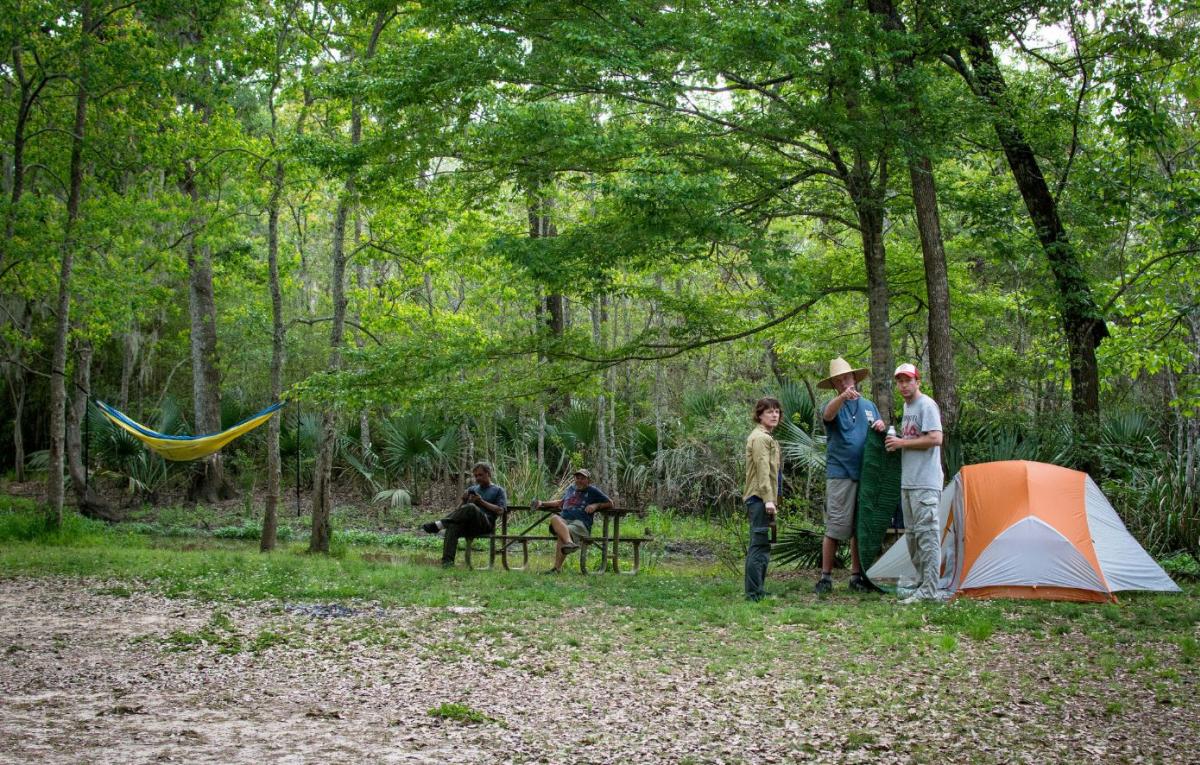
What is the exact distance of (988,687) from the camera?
5.14 m

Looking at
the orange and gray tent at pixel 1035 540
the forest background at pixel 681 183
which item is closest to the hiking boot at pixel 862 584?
the orange and gray tent at pixel 1035 540

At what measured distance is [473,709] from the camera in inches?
194

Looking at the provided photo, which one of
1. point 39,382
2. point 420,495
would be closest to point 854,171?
point 420,495

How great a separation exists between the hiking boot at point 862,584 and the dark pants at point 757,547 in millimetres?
863

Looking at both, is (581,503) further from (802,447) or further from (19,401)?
(19,401)

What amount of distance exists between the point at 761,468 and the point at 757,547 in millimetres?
588

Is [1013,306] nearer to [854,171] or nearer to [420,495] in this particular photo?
[854,171]

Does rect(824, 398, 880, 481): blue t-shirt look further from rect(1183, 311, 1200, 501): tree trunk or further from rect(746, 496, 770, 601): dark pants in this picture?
rect(1183, 311, 1200, 501): tree trunk

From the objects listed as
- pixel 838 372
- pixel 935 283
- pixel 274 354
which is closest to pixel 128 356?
pixel 274 354

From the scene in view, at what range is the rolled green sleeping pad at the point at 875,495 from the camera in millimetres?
8258

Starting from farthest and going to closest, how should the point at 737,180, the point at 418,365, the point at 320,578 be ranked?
the point at 737,180 < the point at 418,365 < the point at 320,578

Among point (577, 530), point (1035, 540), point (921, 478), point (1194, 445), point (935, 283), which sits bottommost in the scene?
point (577, 530)

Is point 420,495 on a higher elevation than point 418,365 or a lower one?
lower

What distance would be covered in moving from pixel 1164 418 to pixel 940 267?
4.44 m
